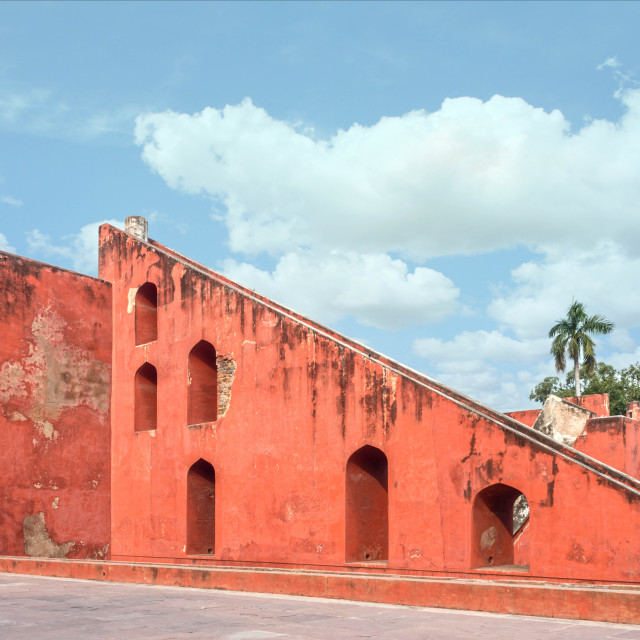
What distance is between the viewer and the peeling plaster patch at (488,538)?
943cm

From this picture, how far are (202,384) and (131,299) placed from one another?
7.48 ft

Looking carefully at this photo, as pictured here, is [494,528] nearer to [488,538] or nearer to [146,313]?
[488,538]

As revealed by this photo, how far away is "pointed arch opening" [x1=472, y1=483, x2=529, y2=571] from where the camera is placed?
933 cm

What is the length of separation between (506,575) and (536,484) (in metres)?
1.09

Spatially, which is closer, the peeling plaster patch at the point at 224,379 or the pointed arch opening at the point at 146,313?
the peeling plaster patch at the point at 224,379

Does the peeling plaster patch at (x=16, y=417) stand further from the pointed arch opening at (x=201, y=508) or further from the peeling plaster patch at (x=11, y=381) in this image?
the pointed arch opening at (x=201, y=508)

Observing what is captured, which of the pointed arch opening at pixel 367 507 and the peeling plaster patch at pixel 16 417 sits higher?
the peeling plaster patch at pixel 16 417

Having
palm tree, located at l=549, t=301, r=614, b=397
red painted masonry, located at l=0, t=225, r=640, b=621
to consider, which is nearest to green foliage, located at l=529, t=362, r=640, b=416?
palm tree, located at l=549, t=301, r=614, b=397

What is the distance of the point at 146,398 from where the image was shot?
46.9 feet

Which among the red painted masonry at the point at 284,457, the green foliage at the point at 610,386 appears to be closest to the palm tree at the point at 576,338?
the green foliage at the point at 610,386

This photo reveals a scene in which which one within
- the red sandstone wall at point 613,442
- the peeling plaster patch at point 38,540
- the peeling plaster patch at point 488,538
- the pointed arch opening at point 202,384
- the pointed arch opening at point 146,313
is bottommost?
the peeling plaster patch at point 38,540

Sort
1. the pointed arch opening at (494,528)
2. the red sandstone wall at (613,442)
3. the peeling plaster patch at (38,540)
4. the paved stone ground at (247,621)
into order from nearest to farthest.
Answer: the paved stone ground at (247,621) < the pointed arch opening at (494,528) < the peeling plaster patch at (38,540) < the red sandstone wall at (613,442)

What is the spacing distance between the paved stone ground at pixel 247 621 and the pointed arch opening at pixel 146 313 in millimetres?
7450

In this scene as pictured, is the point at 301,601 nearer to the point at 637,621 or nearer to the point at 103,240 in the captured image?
the point at 637,621
